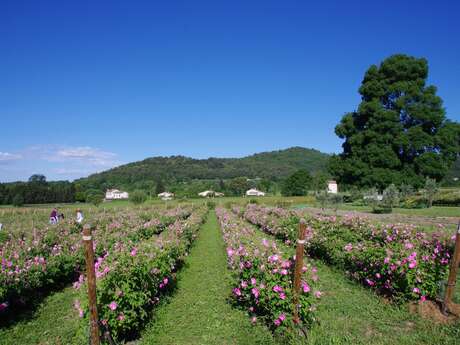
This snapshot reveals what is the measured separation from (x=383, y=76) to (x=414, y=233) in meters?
31.2

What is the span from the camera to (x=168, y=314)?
18.1ft

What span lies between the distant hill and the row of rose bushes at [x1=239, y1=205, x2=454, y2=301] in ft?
344

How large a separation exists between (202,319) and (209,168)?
471ft

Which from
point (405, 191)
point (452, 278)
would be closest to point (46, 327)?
point (452, 278)

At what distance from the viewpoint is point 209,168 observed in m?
148

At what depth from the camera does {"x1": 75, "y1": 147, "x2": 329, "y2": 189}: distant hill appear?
11756 cm

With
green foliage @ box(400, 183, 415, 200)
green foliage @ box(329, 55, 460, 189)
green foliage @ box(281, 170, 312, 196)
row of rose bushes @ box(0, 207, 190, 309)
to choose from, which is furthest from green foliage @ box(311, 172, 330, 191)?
row of rose bushes @ box(0, 207, 190, 309)

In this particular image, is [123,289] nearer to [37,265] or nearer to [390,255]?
[37,265]

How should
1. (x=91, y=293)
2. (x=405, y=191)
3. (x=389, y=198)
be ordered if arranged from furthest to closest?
1. (x=405, y=191)
2. (x=389, y=198)
3. (x=91, y=293)

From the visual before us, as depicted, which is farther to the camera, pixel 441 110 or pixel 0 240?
pixel 441 110

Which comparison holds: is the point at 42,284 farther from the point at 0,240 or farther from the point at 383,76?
the point at 383,76

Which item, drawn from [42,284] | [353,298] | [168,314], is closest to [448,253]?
[353,298]

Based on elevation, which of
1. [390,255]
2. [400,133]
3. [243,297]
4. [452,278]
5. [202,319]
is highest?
[400,133]

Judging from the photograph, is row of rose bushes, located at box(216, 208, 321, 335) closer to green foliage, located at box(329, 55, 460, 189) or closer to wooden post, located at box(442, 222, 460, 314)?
wooden post, located at box(442, 222, 460, 314)
